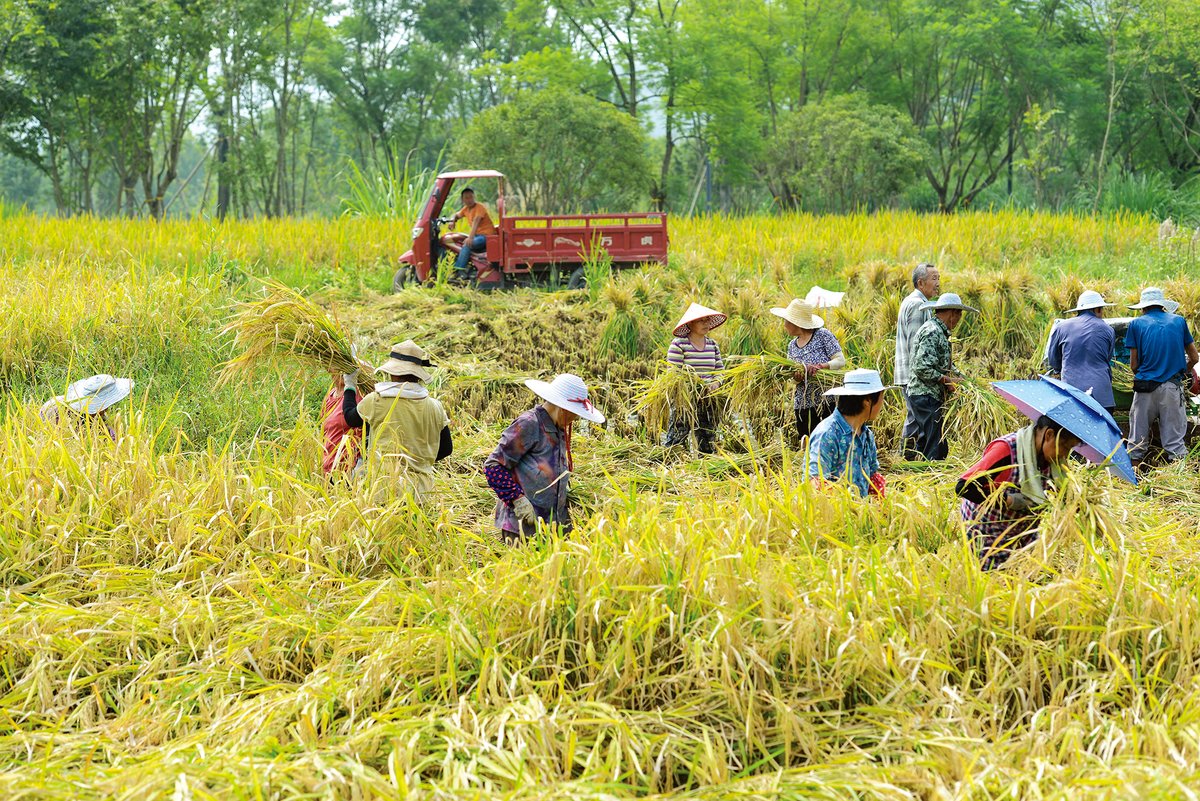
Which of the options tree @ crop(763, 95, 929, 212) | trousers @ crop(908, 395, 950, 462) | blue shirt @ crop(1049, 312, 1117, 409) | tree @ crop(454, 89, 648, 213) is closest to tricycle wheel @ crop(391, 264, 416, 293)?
trousers @ crop(908, 395, 950, 462)

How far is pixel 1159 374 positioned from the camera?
8.08 metres

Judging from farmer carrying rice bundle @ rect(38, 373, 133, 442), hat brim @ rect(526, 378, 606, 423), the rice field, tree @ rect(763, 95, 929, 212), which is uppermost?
tree @ rect(763, 95, 929, 212)

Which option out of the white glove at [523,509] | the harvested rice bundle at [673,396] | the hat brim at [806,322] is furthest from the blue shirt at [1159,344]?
the white glove at [523,509]

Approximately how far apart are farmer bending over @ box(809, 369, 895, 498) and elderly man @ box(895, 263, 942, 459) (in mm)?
2759

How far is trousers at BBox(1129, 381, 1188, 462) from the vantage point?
809cm

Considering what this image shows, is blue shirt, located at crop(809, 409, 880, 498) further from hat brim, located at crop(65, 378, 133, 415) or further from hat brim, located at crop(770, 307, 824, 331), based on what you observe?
hat brim, located at crop(65, 378, 133, 415)

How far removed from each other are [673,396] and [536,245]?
14.5 feet

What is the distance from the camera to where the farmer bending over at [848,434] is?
514 centimetres

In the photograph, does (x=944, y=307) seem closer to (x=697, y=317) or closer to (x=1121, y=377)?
(x=697, y=317)

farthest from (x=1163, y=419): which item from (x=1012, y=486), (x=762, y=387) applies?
(x=1012, y=486)

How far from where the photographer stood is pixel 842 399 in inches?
205

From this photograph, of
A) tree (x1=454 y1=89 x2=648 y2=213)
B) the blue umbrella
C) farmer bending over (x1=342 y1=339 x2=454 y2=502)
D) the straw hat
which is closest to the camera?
the blue umbrella

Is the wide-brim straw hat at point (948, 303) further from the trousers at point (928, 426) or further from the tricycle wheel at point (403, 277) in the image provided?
the tricycle wheel at point (403, 277)

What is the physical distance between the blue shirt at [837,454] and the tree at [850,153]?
17789 millimetres
